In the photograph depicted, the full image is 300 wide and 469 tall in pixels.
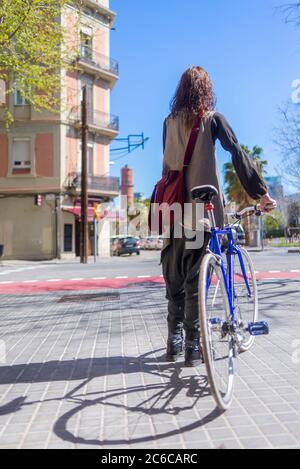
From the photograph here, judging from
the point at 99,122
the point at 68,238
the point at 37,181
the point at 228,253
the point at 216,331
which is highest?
the point at 99,122

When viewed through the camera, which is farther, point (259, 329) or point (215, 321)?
point (259, 329)

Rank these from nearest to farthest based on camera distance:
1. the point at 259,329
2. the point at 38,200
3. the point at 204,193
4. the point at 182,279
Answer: the point at 204,193 → the point at 259,329 → the point at 182,279 → the point at 38,200

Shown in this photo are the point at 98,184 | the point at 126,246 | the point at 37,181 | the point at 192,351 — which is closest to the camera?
the point at 192,351

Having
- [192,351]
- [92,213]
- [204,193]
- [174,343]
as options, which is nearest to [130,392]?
[192,351]

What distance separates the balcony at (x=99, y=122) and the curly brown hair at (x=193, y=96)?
29630 millimetres

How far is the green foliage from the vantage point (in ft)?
34.9

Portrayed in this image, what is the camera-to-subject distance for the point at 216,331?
2963mm

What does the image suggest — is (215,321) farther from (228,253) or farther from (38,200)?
(38,200)

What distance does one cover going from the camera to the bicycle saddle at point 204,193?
121 inches

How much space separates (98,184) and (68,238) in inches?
180

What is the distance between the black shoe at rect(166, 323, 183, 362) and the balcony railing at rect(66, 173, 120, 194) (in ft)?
94.1

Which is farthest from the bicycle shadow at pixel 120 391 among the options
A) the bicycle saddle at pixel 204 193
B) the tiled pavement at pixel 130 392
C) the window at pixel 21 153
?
the window at pixel 21 153

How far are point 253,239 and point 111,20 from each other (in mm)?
23694

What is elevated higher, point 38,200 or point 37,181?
point 37,181
